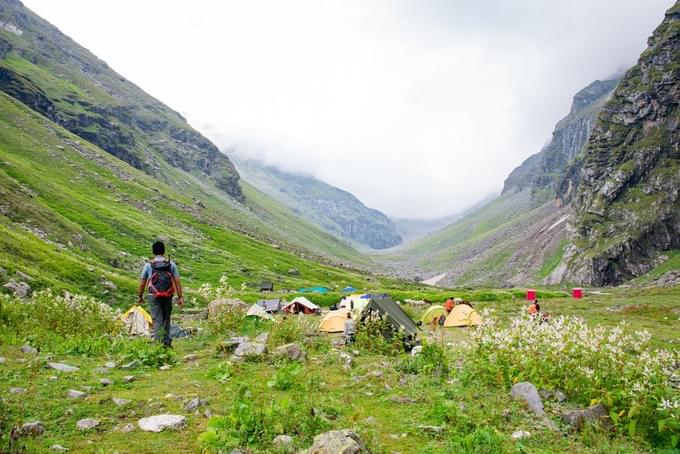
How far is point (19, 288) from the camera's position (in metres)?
22.8

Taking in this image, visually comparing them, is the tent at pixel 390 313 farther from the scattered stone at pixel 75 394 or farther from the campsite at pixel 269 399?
the scattered stone at pixel 75 394

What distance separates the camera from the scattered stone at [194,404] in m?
8.47

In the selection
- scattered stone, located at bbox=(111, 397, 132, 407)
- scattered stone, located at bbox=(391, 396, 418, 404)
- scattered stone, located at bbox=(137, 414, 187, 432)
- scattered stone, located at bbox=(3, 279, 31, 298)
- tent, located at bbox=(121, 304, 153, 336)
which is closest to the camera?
scattered stone, located at bbox=(137, 414, 187, 432)

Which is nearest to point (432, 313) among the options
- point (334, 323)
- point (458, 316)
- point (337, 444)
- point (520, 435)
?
point (458, 316)

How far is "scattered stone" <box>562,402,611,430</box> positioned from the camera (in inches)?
338

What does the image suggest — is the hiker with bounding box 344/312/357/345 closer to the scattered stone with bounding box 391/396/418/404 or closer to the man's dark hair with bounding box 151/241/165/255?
the scattered stone with bounding box 391/396/418/404

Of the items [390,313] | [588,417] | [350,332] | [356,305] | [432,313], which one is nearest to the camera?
[588,417]

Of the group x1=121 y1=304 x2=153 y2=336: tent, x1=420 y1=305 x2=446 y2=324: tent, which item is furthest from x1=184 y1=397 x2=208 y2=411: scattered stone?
x1=420 y1=305 x2=446 y2=324: tent

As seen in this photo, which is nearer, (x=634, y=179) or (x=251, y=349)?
(x=251, y=349)

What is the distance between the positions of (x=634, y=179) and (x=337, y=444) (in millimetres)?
150779

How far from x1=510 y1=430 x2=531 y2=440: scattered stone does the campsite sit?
0.23 feet

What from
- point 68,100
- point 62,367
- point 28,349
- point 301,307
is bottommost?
point 301,307

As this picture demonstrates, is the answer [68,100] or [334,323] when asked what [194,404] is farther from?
[68,100]

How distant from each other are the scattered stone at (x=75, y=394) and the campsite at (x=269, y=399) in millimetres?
120
